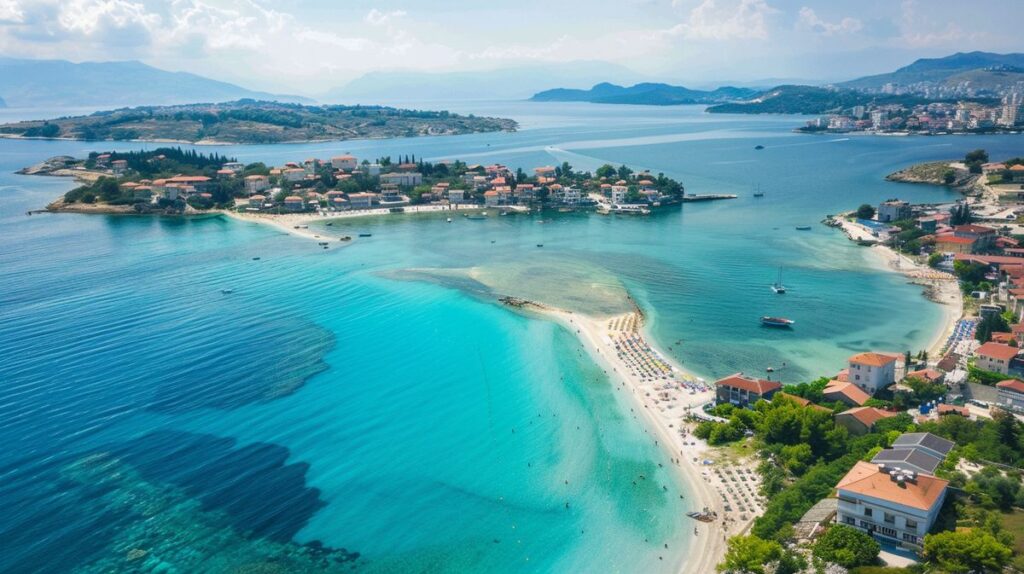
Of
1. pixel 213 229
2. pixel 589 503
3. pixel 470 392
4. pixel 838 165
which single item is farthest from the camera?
pixel 838 165

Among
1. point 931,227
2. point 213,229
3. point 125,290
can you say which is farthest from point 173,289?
point 931,227

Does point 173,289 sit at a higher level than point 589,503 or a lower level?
Result: higher

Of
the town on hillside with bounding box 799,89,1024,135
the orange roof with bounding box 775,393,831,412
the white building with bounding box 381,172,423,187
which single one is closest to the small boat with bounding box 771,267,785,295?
the orange roof with bounding box 775,393,831,412

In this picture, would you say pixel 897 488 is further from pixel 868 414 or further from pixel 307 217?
pixel 307 217

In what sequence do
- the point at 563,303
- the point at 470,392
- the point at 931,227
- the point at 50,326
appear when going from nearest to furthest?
1. the point at 470,392
2. the point at 50,326
3. the point at 563,303
4. the point at 931,227

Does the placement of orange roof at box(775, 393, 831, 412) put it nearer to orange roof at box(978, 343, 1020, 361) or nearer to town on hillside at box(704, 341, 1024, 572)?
town on hillside at box(704, 341, 1024, 572)

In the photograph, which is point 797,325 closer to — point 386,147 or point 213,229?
point 213,229

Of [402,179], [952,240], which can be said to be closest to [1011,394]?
[952,240]
